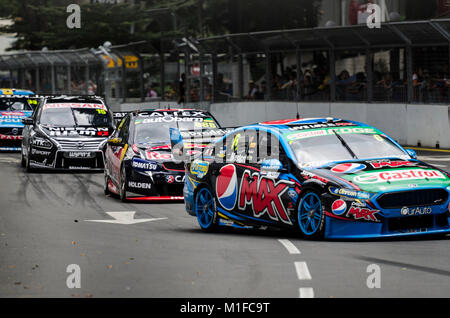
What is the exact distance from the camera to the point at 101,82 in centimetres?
4466

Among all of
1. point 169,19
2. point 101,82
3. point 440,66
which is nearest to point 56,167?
point 440,66

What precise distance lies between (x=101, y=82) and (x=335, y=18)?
10.7m

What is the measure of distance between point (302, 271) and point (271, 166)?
Result: 101 inches

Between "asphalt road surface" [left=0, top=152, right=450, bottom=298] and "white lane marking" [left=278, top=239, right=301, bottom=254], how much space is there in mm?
10

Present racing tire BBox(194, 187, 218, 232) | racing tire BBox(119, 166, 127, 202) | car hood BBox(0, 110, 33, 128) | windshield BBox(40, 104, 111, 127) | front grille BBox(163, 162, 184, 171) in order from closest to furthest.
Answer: racing tire BBox(194, 187, 218, 232), front grille BBox(163, 162, 184, 171), racing tire BBox(119, 166, 127, 202), windshield BBox(40, 104, 111, 127), car hood BBox(0, 110, 33, 128)

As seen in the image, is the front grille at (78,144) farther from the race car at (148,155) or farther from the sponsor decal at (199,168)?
the sponsor decal at (199,168)

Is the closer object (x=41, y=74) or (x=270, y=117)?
(x=270, y=117)

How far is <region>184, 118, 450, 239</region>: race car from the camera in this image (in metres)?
10.4

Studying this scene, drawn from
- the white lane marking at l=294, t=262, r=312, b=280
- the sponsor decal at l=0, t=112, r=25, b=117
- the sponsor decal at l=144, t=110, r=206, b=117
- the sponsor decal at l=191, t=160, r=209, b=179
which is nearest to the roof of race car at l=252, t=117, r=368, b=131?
the sponsor decal at l=191, t=160, r=209, b=179

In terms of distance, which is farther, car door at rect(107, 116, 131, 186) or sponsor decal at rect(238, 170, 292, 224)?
car door at rect(107, 116, 131, 186)

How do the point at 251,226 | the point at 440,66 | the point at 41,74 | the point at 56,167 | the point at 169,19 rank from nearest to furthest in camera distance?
the point at 251,226, the point at 56,167, the point at 440,66, the point at 41,74, the point at 169,19

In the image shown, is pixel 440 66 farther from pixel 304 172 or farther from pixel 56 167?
pixel 304 172

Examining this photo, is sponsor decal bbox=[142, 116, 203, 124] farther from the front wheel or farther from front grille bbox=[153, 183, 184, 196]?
the front wheel

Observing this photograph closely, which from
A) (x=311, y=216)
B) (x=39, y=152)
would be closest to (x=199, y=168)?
(x=311, y=216)
